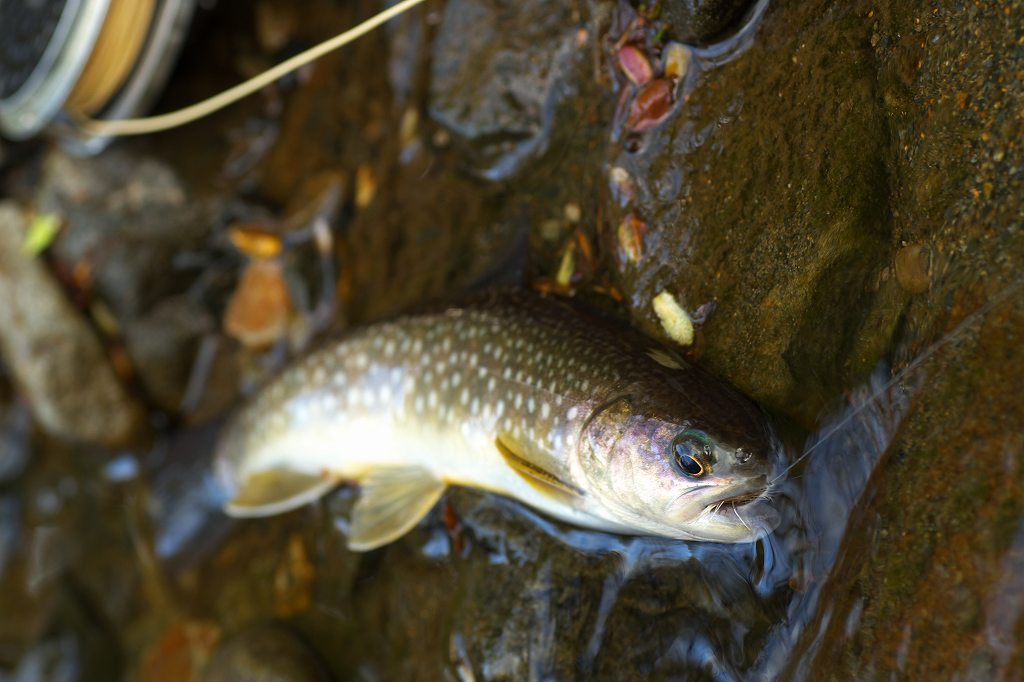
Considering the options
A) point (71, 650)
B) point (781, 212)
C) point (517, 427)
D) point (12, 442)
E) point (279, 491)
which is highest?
point (781, 212)

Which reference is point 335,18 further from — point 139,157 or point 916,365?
point 916,365

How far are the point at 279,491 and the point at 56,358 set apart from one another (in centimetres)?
185

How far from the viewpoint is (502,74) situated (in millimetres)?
3160

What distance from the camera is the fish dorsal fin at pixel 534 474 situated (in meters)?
2.38

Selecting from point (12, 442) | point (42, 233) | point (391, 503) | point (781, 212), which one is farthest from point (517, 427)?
point (12, 442)

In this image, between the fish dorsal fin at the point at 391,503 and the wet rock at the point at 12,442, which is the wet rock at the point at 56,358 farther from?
the fish dorsal fin at the point at 391,503

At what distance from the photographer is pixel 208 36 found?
4.60 meters

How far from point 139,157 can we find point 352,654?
2887mm

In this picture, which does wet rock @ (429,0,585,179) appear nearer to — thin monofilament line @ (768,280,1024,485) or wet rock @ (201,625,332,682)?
thin monofilament line @ (768,280,1024,485)

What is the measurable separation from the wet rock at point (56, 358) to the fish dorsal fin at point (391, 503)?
7.26 feet

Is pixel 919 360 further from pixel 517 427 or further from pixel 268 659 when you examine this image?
pixel 268 659

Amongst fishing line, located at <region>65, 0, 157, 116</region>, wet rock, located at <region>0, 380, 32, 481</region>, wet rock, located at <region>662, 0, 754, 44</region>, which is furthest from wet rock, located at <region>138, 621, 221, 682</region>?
wet rock, located at <region>662, 0, 754, 44</region>


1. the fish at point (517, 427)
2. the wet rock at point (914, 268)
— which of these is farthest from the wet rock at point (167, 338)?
the wet rock at point (914, 268)

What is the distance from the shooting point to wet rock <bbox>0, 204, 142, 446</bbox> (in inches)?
174
